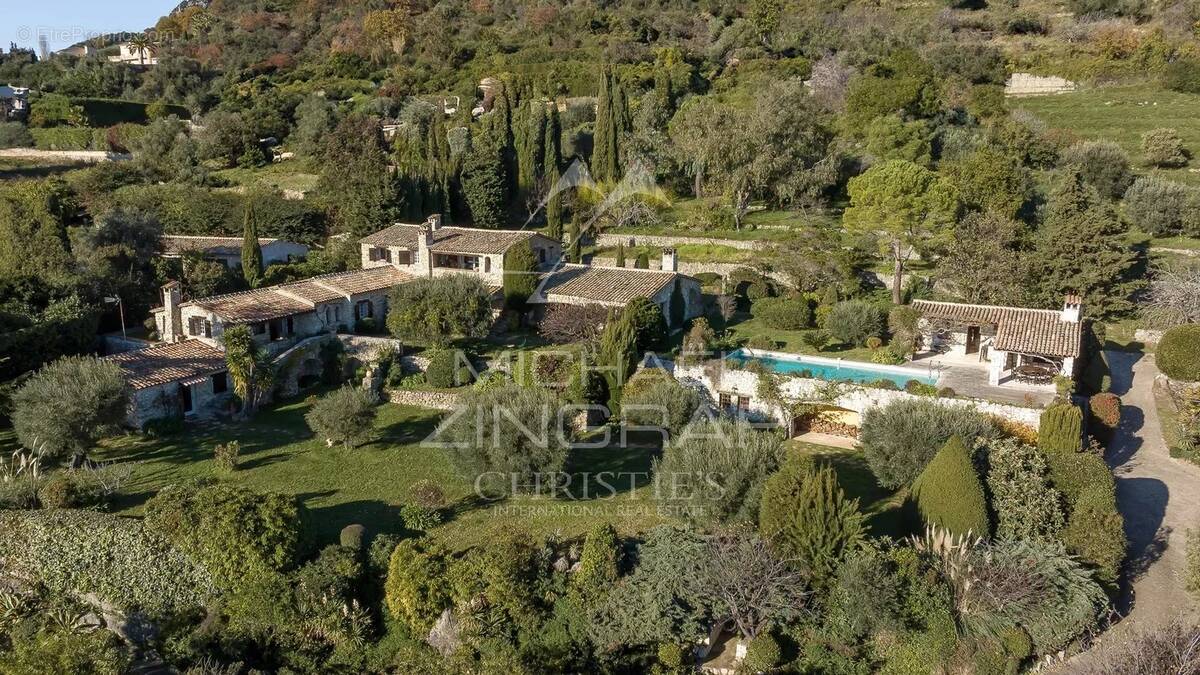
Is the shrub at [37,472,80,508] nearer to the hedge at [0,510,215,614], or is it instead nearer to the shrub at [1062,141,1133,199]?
the hedge at [0,510,215,614]

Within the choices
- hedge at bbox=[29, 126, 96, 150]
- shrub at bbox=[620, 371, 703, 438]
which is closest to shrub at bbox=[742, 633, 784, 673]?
shrub at bbox=[620, 371, 703, 438]

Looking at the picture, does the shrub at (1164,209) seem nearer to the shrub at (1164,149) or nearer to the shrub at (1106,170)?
the shrub at (1106,170)

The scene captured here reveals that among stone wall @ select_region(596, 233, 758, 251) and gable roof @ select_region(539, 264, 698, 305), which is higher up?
stone wall @ select_region(596, 233, 758, 251)

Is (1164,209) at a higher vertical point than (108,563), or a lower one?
higher

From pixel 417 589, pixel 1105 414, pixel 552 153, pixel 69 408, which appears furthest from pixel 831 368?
pixel 552 153

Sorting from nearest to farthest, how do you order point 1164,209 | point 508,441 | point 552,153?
point 508,441
point 1164,209
point 552,153

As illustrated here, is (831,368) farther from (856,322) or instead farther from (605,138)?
(605,138)

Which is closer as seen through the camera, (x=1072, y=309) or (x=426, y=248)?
(x=1072, y=309)

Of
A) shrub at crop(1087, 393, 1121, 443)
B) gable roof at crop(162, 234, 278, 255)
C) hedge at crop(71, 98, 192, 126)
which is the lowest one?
shrub at crop(1087, 393, 1121, 443)
